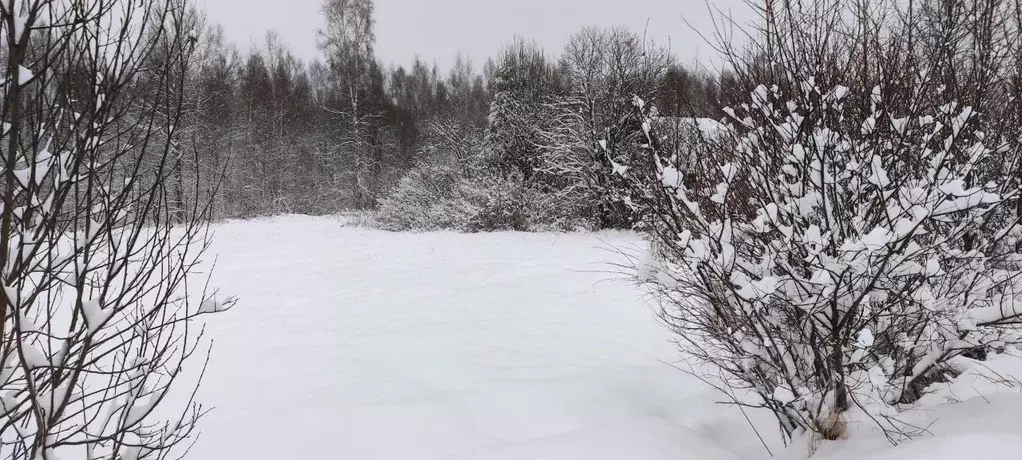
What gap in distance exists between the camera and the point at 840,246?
1.85 metres

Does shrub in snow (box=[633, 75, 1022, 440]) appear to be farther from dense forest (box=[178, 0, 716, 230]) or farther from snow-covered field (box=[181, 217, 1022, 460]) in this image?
dense forest (box=[178, 0, 716, 230])

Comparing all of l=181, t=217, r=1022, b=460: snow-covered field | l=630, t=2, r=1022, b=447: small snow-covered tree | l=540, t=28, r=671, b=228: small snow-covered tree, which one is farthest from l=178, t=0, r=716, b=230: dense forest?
l=181, t=217, r=1022, b=460: snow-covered field

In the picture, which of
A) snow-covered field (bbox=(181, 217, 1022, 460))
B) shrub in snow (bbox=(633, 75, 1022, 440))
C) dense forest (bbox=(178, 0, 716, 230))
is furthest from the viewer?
dense forest (bbox=(178, 0, 716, 230))

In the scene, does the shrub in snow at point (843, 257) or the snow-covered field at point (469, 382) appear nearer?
the shrub in snow at point (843, 257)

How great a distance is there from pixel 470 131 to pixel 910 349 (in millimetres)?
14458

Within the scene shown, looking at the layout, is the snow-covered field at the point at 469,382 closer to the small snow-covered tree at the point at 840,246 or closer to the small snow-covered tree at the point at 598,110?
the small snow-covered tree at the point at 840,246

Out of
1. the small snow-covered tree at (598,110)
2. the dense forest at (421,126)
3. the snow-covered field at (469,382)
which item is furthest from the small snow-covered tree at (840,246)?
the small snow-covered tree at (598,110)

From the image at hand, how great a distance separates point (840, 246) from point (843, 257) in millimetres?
59

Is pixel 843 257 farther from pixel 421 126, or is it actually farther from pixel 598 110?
pixel 421 126

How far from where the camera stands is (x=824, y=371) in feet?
6.98

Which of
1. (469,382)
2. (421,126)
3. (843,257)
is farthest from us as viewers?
(421,126)

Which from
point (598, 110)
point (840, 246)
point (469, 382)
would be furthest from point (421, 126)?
point (840, 246)

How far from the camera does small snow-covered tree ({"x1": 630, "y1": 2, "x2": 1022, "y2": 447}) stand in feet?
6.19

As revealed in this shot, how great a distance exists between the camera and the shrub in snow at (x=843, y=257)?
6.16 ft
